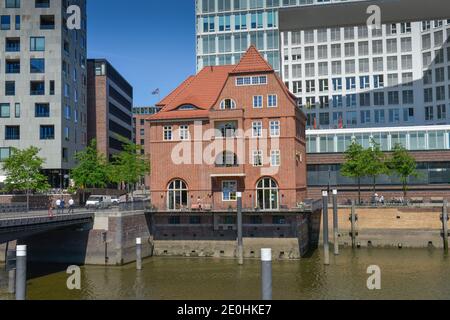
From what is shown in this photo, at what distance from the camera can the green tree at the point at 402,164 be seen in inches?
2753

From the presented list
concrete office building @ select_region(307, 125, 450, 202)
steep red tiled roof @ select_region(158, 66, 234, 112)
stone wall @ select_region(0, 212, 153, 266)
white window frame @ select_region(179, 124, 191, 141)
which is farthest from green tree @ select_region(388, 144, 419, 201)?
stone wall @ select_region(0, 212, 153, 266)

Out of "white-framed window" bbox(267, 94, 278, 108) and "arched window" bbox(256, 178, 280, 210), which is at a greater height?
"white-framed window" bbox(267, 94, 278, 108)

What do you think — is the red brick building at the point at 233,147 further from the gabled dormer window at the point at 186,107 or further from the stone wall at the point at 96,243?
the stone wall at the point at 96,243

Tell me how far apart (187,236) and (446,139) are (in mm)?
42828

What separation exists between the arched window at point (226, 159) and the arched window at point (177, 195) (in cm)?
463

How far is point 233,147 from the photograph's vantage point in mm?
54344

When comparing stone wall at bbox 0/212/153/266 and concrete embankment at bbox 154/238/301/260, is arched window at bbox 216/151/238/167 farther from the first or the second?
stone wall at bbox 0/212/153/266

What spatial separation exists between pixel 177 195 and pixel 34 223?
60.1 ft

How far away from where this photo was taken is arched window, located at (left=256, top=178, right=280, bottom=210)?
176 ft

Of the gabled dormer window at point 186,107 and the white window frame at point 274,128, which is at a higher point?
the gabled dormer window at point 186,107

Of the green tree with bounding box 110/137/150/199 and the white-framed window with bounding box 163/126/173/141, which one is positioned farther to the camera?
the green tree with bounding box 110/137/150/199

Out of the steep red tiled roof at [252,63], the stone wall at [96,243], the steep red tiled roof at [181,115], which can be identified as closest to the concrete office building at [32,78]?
the steep red tiled roof at [181,115]

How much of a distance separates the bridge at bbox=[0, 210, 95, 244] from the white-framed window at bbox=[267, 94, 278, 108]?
20.5 meters

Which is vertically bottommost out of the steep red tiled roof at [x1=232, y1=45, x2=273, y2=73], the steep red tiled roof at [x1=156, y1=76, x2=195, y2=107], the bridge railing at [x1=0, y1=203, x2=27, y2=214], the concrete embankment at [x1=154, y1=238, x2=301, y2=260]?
the concrete embankment at [x1=154, y1=238, x2=301, y2=260]
